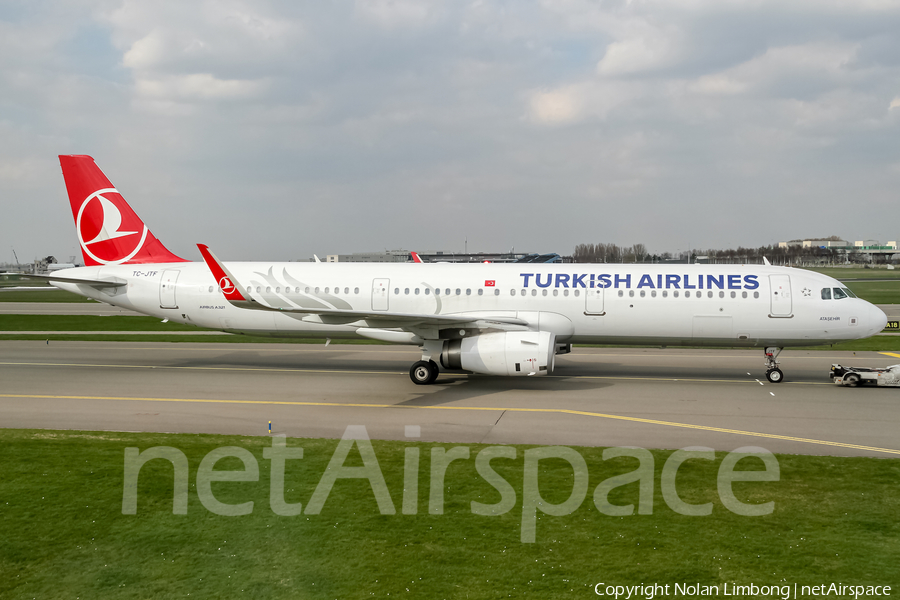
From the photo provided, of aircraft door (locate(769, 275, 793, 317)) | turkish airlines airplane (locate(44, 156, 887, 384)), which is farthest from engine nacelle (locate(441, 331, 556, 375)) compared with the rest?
aircraft door (locate(769, 275, 793, 317))

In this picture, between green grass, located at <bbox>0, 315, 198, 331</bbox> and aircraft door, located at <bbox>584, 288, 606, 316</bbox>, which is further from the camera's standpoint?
green grass, located at <bbox>0, 315, 198, 331</bbox>

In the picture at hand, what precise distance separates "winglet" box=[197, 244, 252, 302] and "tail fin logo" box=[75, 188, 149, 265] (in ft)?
22.3

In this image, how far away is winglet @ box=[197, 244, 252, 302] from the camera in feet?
66.7

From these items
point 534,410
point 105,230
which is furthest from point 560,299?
point 105,230

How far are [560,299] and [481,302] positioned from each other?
2733 millimetres

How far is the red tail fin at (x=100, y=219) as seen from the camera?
999 inches

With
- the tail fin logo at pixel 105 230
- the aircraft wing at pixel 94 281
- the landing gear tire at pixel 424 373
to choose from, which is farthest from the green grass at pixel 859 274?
the aircraft wing at pixel 94 281

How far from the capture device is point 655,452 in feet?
44.0

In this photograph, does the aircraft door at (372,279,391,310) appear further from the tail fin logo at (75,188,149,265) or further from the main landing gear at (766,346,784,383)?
the main landing gear at (766,346,784,383)

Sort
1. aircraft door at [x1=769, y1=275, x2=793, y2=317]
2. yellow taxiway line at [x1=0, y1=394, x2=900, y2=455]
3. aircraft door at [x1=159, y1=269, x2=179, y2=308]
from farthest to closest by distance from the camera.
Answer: aircraft door at [x1=159, y1=269, x2=179, y2=308] < aircraft door at [x1=769, y1=275, x2=793, y2=317] < yellow taxiway line at [x1=0, y1=394, x2=900, y2=455]

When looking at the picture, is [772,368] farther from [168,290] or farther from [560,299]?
[168,290]

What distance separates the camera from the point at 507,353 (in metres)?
19.8

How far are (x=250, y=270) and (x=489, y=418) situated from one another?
480 inches

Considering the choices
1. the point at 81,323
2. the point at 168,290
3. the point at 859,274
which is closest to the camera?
the point at 168,290
